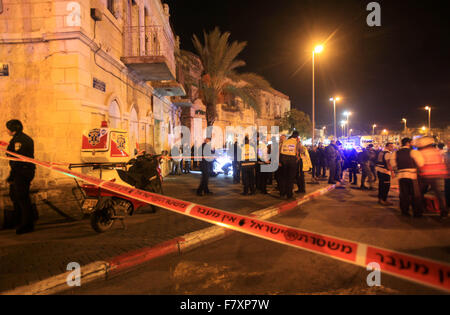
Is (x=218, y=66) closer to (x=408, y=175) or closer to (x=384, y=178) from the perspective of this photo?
(x=384, y=178)

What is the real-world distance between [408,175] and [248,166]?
4398mm

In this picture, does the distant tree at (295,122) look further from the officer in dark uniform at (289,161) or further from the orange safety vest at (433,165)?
the orange safety vest at (433,165)

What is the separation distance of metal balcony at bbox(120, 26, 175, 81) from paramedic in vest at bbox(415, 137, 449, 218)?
8309mm

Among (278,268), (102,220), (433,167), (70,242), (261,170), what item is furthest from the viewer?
(261,170)

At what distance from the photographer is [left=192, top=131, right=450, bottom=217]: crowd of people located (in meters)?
6.29

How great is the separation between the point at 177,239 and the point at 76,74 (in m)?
4.98

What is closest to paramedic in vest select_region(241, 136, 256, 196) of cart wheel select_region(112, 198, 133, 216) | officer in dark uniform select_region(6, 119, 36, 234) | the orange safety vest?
cart wheel select_region(112, 198, 133, 216)

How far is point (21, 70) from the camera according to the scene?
694cm

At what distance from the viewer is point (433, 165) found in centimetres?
623

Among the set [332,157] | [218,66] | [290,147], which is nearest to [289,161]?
[290,147]

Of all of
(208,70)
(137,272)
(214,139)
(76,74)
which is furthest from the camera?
(214,139)

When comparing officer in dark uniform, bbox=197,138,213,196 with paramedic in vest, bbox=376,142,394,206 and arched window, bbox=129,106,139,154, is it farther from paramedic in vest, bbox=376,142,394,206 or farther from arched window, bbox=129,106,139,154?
paramedic in vest, bbox=376,142,394,206
